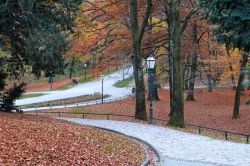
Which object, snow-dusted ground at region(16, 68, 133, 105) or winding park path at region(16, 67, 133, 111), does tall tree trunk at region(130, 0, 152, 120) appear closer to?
snow-dusted ground at region(16, 68, 133, 105)

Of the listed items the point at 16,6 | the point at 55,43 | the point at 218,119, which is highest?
the point at 16,6

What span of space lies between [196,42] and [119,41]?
6633 mm

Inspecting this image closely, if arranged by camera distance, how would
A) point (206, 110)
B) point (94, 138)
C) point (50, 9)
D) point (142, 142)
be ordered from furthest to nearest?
1. point (206, 110)
2. point (50, 9)
3. point (142, 142)
4. point (94, 138)

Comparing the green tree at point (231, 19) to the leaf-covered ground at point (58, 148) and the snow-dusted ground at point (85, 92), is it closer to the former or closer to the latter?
the leaf-covered ground at point (58, 148)

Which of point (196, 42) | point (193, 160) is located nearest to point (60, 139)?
point (193, 160)

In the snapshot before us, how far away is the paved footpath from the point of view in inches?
529

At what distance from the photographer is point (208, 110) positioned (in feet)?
125

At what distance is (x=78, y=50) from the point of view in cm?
3366

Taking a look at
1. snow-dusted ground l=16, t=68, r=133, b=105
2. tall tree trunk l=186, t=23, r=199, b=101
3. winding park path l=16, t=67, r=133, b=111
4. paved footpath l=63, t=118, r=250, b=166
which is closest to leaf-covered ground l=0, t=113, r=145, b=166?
paved footpath l=63, t=118, r=250, b=166

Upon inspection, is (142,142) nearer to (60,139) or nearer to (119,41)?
(60,139)

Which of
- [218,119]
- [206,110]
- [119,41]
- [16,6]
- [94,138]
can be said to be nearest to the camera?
[94,138]

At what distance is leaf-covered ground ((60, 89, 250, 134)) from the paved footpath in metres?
10.8

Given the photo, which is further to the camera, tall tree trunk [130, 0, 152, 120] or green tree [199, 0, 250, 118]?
tall tree trunk [130, 0, 152, 120]

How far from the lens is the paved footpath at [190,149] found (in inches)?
529
